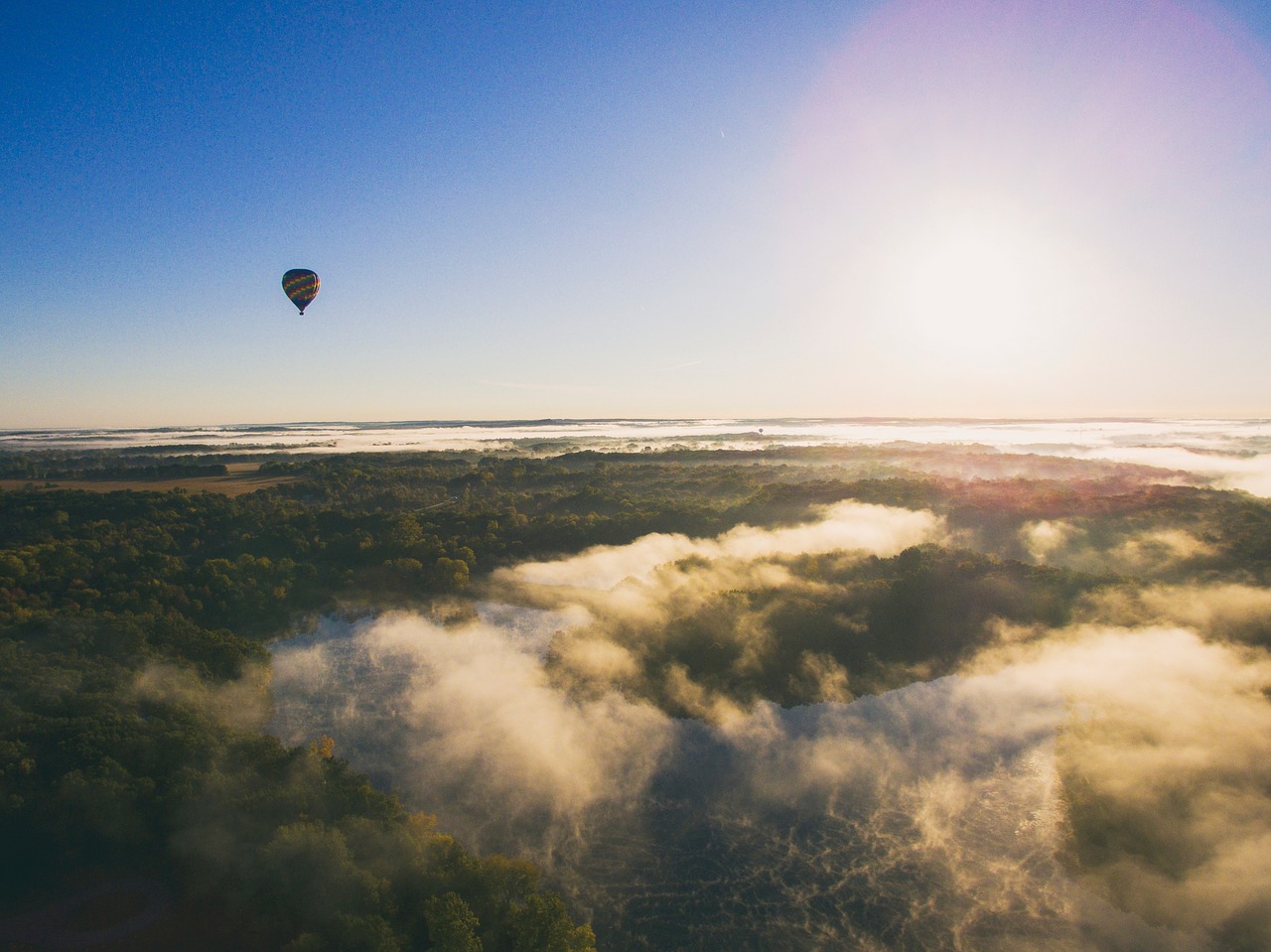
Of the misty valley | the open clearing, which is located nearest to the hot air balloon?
the misty valley

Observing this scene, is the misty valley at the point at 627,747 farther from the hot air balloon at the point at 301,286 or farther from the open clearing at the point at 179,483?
the open clearing at the point at 179,483

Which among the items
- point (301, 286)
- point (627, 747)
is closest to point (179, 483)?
point (301, 286)

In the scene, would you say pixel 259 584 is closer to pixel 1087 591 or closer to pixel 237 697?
pixel 237 697

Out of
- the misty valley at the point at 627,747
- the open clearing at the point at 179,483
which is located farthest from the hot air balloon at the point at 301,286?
the open clearing at the point at 179,483

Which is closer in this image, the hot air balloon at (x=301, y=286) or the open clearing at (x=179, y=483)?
the hot air balloon at (x=301, y=286)

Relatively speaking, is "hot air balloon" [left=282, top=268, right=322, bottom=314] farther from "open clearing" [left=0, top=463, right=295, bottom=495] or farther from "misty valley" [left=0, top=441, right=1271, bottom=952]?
"open clearing" [left=0, top=463, right=295, bottom=495]

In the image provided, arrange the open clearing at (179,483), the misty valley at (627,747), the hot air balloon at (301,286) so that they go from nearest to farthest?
the misty valley at (627,747)
the hot air balloon at (301,286)
the open clearing at (179,483)

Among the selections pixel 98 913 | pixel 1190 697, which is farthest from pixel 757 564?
pixel 98 913
